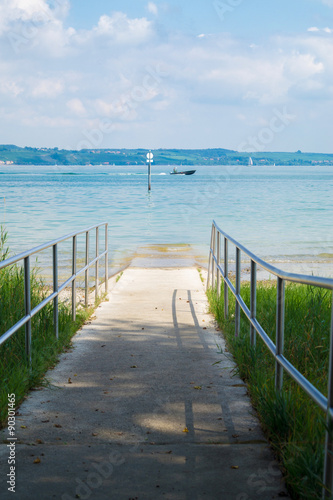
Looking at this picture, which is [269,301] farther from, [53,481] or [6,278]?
[53,481]

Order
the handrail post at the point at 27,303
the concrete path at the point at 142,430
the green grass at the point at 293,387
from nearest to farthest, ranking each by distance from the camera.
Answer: the green grass at the point at 293,387
the concrete path at the point at 142,430
the handrail post at the point at 27,303

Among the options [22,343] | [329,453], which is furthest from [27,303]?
[329,453]

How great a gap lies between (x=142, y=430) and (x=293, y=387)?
104 centimetres

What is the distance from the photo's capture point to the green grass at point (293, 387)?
8.62ft

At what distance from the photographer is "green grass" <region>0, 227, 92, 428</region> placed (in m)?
4.01

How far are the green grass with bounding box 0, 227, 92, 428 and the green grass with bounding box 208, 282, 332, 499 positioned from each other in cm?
161

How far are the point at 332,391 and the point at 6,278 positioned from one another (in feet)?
16.5

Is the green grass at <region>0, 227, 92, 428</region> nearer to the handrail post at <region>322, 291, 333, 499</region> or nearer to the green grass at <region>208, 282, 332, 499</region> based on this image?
the green grass at <region>208, 282, 332, 499</region>

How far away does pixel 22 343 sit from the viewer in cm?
475

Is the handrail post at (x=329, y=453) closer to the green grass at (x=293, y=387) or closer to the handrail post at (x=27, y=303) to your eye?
the green grass at (x=293, y=387)

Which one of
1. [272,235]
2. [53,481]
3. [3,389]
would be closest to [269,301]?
[3,389]

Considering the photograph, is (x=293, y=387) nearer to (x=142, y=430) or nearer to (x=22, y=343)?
(x=142, y=430)

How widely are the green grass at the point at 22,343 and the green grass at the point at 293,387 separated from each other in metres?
1.61

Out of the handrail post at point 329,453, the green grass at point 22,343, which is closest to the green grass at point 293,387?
the handrail post at point 329,453
